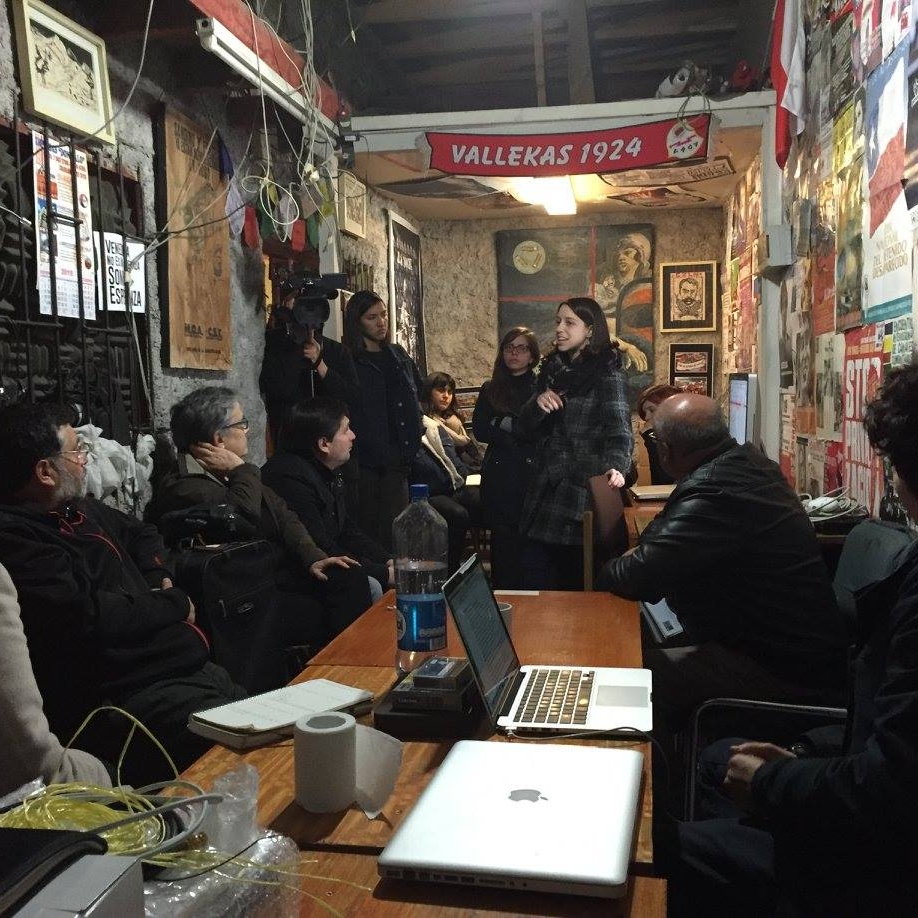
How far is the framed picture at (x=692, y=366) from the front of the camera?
6941 millimetres

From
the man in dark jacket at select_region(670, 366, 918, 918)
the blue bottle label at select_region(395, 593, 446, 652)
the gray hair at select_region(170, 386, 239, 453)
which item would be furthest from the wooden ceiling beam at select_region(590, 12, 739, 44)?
the blue bottle label at select_region(395, 593, 446, 652)

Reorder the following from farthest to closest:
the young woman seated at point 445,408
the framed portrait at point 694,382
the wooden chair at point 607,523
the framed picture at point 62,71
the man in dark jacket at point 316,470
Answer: the framed portrait at point 694,382
the young woman seated at point 445,408
the man in dark jacket at point 316,470
the wooden chair at point 607,523
the framed picture at point 62,71

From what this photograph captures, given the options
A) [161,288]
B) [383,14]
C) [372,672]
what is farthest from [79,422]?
[383,14]

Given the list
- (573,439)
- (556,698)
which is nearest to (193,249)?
(573,439)

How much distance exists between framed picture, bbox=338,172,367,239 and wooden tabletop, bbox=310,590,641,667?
3.11m

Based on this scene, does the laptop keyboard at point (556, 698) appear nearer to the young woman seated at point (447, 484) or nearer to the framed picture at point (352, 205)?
the young woman seated at point (447, 484)

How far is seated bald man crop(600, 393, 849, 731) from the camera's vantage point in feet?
7.46

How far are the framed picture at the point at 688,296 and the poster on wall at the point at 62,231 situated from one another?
16.0ft

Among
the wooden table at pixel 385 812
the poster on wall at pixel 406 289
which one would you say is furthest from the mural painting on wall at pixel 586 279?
the wooden table at pixel 385 812

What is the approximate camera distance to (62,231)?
9.09 ft

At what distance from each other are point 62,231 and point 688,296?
Answer: 16.7 feet

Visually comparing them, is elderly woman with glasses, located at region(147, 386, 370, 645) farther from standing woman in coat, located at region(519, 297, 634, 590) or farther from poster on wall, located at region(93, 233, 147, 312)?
A: standing woman in coat, located at region(519, 297, 634, 590)

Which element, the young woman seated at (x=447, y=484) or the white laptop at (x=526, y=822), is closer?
the white laptop at (x=526, y=822)

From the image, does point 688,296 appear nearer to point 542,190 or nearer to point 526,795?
point 542,190
